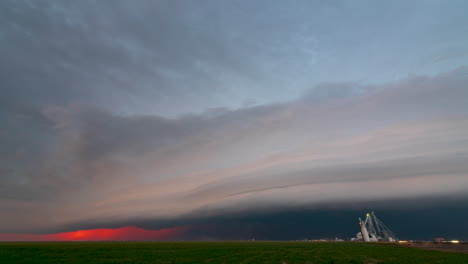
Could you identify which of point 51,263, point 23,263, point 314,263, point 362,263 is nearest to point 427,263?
point 362,263

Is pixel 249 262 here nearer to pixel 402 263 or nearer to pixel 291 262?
pixel 291 262

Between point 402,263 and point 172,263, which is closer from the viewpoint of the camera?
point 172,263

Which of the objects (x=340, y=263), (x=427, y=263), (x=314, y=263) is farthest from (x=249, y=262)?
(x=427, y=263)

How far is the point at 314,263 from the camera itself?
176 ft

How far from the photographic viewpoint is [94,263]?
50312 millimetres

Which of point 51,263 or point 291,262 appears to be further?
point 291,262

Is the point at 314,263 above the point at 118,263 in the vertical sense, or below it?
below

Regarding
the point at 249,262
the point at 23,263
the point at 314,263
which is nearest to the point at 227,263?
the point at 249,262

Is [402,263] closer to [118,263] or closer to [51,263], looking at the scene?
[118,263]

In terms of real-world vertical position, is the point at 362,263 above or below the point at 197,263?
below

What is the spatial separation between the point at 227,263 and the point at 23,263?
38.6m

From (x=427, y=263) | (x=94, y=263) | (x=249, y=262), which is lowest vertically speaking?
(x=427, y=263)

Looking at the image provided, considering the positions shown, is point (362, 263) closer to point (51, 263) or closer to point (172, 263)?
point (172, 263)

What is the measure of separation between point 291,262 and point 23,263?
171 ft
